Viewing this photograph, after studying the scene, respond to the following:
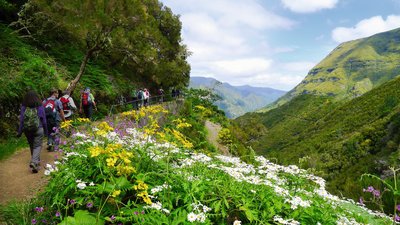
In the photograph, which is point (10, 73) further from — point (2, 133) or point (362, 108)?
point (362, 108)

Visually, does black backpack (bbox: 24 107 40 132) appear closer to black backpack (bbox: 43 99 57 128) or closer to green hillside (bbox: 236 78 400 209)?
black backpack (bbox: 43 99 57 128)

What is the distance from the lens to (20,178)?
7.05m

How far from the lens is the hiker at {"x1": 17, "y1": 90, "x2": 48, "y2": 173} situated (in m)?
7.10

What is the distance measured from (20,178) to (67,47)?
47.3 ft

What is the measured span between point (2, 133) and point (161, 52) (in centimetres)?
1800

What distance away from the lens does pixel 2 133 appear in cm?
1008

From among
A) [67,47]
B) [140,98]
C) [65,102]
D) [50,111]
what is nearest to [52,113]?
[50,111]

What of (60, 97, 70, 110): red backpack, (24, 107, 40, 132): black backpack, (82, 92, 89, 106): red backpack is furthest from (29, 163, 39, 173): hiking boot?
(82, 92, 89, 106): red backpack

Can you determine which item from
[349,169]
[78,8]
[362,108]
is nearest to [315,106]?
[362,108]

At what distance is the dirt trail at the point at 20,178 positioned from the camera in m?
5.89

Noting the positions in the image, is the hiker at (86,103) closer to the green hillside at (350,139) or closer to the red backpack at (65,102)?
the red backpack at (65,102)

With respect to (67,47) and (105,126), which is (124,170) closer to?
(105,126)

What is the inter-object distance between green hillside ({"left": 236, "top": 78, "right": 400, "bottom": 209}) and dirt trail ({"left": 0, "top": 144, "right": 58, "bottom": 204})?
5.51 m

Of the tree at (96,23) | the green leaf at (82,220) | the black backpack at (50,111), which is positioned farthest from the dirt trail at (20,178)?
the tree at (96,23)
